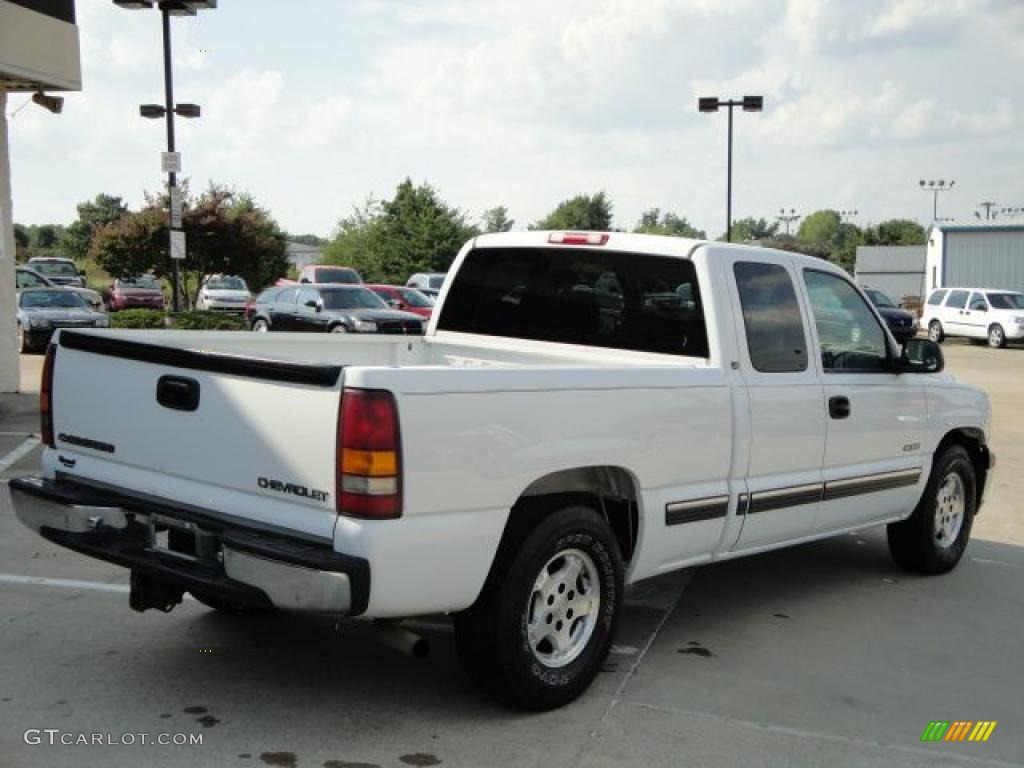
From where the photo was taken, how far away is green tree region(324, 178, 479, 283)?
192 feet

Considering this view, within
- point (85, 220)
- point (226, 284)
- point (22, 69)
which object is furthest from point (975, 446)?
point (85, 220)

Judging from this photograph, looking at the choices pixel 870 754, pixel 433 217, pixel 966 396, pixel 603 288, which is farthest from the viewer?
pixel 433 217

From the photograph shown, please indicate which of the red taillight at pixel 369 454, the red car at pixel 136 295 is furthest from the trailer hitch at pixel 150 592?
the red car at pixel 136 295

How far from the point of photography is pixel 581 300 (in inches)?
224

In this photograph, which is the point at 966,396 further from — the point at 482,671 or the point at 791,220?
the point at 791,220

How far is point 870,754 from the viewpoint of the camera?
4090mm

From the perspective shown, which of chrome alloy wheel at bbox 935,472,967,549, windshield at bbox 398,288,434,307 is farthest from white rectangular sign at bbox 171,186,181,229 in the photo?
chrome alloy wheel at bbox 935,472,967,549

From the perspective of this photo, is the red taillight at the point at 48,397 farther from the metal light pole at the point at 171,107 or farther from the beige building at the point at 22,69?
the metal light pole at the point at 171,107

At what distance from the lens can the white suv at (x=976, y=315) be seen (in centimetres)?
3020

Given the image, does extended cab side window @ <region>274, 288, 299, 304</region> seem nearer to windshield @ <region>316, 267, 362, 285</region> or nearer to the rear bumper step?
windshield @ <region>316, 267, 362, 285</region>

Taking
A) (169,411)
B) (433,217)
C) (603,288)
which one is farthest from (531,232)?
A: (433,217)

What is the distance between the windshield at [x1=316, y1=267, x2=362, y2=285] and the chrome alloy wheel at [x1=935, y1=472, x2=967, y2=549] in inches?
1115

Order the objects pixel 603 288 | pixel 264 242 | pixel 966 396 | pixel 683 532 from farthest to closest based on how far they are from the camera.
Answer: pixel 264 242 < pixel 966 396 < pixel 603 288 < pixel 683 532

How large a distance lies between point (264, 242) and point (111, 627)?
25569 mm
